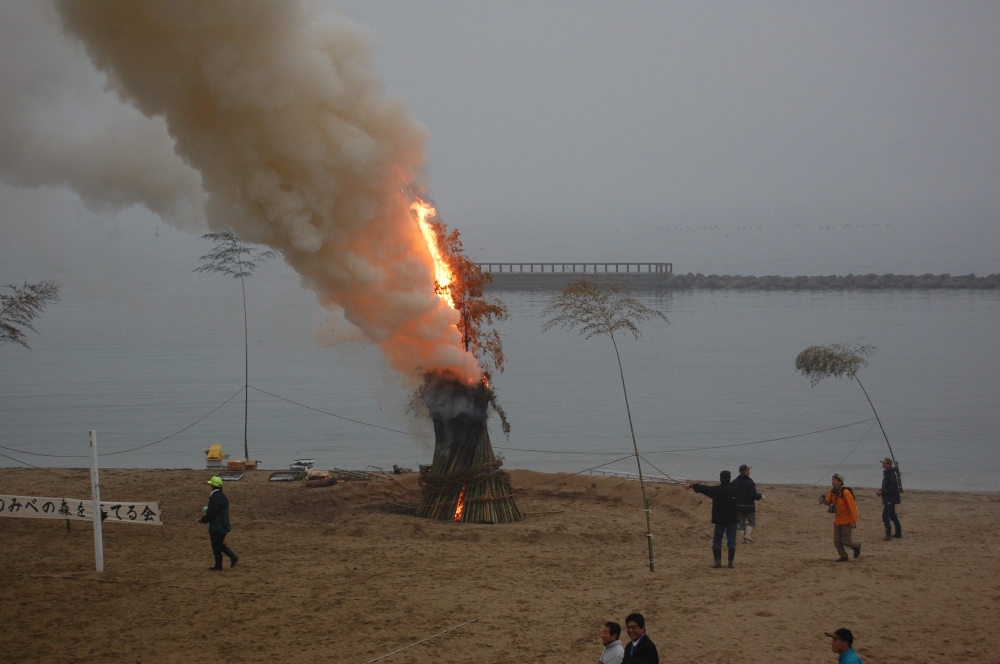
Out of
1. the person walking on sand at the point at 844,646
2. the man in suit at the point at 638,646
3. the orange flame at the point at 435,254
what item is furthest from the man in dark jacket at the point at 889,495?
the man in suit at the point at 638,646

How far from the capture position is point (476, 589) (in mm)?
12234

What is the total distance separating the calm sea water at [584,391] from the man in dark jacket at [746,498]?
20.7 feet

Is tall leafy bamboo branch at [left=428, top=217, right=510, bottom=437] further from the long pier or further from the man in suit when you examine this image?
the long pier

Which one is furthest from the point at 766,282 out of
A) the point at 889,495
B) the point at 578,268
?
the point at 889,495

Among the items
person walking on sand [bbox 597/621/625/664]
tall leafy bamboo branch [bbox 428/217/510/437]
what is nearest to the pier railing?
tall leafy bamboo branch [bbox 428/217/510/437]

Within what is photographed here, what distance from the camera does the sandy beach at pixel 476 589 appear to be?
10.2 m

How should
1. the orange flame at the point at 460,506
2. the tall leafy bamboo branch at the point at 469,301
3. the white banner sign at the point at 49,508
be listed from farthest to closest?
the tall leafy bamboo branch at the point at 469,301 → the orange flame at the point at 460,506 → the white banner sign at the point at 49,508

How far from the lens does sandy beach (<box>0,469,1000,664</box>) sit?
10180 mm

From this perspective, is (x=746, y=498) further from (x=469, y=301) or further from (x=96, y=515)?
(x=96, y=515)

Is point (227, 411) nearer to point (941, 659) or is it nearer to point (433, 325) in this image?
point (433, 325)

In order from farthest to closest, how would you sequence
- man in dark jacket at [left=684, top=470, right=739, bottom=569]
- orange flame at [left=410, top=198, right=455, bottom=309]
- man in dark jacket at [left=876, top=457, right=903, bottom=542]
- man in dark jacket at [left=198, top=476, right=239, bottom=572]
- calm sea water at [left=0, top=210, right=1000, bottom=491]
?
calm sea water at [left=0, top=210, right=1000, bottom=491], orange flame at [left=410, top=198, right=455, bottom=309], man in dark jacket at [left=876, top=457, right=903, bottom=542], man in dark jacket at [left=684, top=470, right=739, bottom=569], man in dark jacket at [left=198, top=476, right=239, bottom=572]

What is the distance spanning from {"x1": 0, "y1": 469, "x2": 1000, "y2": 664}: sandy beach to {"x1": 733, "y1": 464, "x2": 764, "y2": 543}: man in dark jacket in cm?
42

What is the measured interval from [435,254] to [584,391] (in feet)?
87.2

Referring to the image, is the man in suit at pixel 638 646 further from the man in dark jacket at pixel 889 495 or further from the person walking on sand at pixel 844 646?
the man in dark jacket at pixel 889 495
